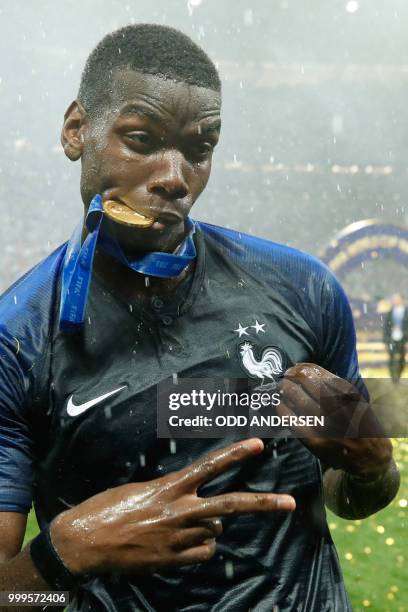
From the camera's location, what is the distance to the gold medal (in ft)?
3.87

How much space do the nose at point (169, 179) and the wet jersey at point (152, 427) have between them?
0.45 feet

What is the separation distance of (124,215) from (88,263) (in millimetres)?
100

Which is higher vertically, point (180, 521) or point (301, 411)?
point (301, 411)

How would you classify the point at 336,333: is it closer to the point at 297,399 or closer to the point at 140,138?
the point at 297,399

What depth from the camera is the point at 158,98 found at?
1.17 m

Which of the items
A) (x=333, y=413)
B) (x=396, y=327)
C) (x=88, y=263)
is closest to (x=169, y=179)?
(x=88, y=263)

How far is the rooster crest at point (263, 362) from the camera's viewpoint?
1229 millimetres

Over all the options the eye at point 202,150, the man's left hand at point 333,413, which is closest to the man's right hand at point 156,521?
the man's left hand at point 333,413

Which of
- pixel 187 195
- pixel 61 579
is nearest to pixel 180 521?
pixel 61 579

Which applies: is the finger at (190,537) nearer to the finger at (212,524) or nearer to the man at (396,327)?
the finger at (212,524)

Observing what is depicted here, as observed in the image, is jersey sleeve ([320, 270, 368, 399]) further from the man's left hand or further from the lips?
the lips

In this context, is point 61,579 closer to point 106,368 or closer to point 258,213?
point 106,368

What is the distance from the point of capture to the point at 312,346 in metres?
1.28

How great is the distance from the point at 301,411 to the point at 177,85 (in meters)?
0.53
